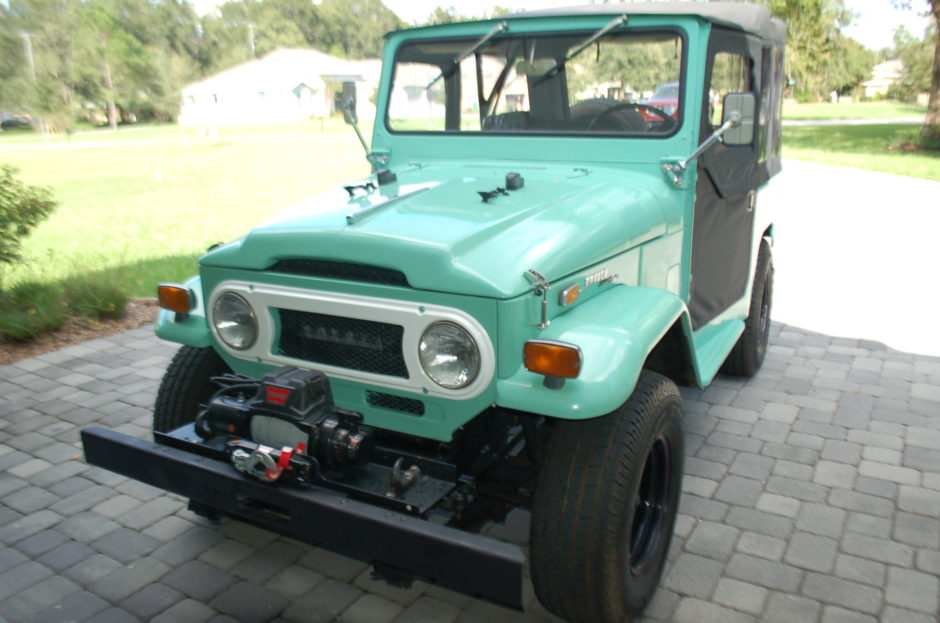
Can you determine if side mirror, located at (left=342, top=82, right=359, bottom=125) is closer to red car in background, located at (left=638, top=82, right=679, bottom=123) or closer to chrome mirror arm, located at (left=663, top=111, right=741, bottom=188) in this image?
red car in background, located at (left=638, top=82, right=679, bottom=123)

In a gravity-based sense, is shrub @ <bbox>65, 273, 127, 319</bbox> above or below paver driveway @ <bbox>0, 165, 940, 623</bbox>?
above

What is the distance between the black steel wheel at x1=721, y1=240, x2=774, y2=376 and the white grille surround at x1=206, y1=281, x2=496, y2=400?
9.54 ft

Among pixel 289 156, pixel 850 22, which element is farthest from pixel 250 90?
pixel 850 22

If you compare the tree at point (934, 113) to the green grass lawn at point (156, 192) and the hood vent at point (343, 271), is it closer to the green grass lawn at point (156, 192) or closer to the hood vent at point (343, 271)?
the green grass lawn at point (156, 192)

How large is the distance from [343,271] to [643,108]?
176 centimetres

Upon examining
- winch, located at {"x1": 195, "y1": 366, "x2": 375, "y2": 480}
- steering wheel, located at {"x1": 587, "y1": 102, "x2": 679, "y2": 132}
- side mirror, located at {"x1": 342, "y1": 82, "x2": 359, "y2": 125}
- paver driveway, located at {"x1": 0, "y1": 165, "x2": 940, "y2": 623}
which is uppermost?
side mirror, located at {"x1": 342, "y1": 82, "x2": 359, "y2": 125}

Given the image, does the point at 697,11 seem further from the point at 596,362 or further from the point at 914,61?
the point at 914,61

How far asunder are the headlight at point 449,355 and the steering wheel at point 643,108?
1.60 m

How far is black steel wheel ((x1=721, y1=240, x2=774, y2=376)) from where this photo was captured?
4660 mm

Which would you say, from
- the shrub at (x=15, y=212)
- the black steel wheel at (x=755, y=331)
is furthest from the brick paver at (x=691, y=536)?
the shrub at (x=15, y=212)

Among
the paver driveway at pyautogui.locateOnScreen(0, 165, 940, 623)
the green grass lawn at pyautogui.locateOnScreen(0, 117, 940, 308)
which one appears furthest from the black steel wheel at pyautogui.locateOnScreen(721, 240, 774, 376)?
the green grass lawn at pyautogui.locateOnScreen(0, 117, 940, 308)

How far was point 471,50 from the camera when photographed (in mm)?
3664

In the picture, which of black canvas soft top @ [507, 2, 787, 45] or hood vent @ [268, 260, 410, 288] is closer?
hood vent @ [268, 260, 410, 288]

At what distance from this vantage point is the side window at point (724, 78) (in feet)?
11.0
